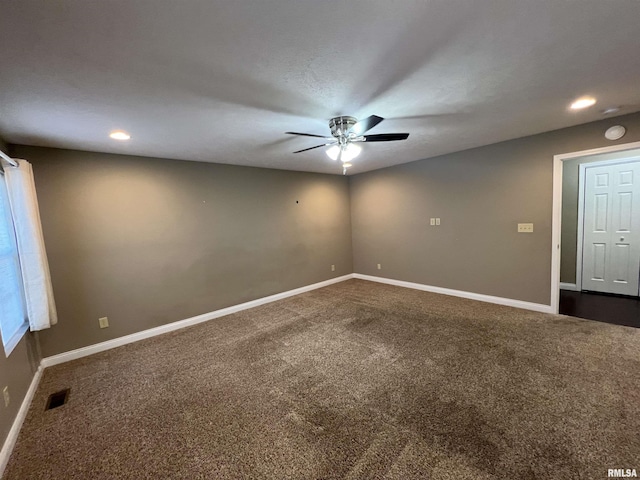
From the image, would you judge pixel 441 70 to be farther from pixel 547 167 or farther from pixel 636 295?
pixel 636 295

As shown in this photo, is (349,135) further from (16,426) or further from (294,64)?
(16,426)

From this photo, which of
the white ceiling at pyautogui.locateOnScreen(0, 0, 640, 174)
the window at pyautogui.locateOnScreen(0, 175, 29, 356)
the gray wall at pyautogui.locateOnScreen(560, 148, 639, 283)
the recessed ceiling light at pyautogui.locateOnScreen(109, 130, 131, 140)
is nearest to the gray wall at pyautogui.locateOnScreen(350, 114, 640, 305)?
the white ceiling at pyautogui.locateOnScreen(0, 0, 640, 174)

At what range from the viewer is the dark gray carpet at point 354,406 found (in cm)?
157

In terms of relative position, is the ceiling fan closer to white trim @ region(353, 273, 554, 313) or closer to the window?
the window

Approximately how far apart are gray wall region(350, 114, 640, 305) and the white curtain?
4.96 m

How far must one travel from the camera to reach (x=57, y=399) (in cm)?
230

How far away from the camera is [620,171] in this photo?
401 centimetres

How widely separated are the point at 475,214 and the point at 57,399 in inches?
216

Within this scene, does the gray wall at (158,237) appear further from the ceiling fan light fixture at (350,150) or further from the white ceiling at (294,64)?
the ceiling fan light fixture at (350,150)

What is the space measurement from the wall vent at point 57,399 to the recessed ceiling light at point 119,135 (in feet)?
8.17

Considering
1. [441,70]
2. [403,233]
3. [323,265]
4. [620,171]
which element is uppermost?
[441,70]

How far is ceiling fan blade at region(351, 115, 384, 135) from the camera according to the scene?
80.4 inches

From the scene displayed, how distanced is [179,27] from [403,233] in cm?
459

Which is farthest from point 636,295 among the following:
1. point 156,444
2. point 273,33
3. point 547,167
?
point 156,444
